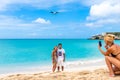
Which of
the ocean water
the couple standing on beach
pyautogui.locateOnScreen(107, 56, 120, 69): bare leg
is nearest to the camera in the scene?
pyautogui.locateOnScreen(107, 56, 120, 69): bare leg

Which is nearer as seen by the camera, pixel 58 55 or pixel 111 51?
pixel 111 51

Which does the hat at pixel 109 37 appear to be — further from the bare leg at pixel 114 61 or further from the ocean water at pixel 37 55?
the ocean water at pixel 37 55

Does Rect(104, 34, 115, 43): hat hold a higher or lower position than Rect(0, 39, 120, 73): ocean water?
higher

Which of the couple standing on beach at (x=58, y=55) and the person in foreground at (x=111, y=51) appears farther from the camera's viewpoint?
the couple standing on beach at (x=58, y=55)

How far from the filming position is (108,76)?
830cm

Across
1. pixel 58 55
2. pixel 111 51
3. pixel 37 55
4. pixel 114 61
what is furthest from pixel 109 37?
pixel 37 55

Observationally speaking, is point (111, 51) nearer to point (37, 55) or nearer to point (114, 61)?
point (114, 61)

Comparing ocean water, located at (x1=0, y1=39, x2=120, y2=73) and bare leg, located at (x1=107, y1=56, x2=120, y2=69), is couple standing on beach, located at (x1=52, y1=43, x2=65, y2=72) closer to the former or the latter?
bare leg, located at (x1=107, y1=56, x2=120, y2=69)

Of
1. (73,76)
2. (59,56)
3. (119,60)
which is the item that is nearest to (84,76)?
(73,76)

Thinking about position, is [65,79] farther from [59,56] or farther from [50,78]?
[59,56]

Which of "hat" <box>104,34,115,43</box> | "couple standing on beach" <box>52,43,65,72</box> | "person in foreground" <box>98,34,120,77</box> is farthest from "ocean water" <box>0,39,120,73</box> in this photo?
"hat" <box>104,34,115,43</box>

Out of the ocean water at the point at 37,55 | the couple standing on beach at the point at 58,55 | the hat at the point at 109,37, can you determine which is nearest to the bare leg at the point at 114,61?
the hat at the point at 109,37

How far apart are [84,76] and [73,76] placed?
36 centimetres

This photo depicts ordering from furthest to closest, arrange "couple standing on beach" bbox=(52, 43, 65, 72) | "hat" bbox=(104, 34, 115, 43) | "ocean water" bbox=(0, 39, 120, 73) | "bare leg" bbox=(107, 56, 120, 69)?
"ocean water" bbox=(0, 39, 120, 73) < "couple standing on beach" bbox=(52, 43, 65, 72) < "bare leg" bbox=(107, 56, 120, 69) < "hat" bbox=(104, 34, 115, 43)
